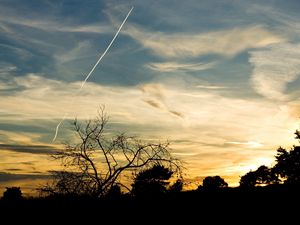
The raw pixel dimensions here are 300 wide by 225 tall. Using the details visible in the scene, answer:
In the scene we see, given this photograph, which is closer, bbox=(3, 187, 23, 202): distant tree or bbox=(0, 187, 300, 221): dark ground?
bbox=(0, 187, 300, 221): dark ground

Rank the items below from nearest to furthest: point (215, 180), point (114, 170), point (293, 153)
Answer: point (114, 170) < point (293, 153) < point (215, 180)

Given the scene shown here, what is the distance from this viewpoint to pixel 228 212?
11.1m

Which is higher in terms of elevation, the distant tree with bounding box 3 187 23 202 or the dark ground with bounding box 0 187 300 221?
the distant tree with bounding box 3 187 23 202

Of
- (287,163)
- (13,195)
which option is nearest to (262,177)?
(287,163)

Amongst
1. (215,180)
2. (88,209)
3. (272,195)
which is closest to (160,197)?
(88,209)

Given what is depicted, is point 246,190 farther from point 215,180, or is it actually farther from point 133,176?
point 215,180

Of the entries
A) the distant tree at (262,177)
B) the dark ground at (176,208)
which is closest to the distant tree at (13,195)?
the dark ground at (176,208)

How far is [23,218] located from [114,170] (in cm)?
550

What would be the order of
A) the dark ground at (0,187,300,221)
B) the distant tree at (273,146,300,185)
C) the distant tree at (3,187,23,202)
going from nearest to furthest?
the dark ground at (0,187,300,221)
the distant tree at (3,187,23,202)
the distant tree at (273,146,300,185)

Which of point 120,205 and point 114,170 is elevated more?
point 114,170

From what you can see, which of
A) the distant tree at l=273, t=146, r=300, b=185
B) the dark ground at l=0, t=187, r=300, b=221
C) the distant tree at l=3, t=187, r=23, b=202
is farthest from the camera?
the distant tree at l=273, t=146, r=300, b=185

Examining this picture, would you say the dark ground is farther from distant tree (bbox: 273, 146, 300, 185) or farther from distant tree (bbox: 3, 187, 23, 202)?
distant tree (bbox: 273, 146, 300, 185)

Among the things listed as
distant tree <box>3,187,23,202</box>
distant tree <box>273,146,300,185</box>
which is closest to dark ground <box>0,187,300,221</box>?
distant tree <box>3,187,23,202</box>

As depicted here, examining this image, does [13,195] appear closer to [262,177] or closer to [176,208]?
[176,208]
